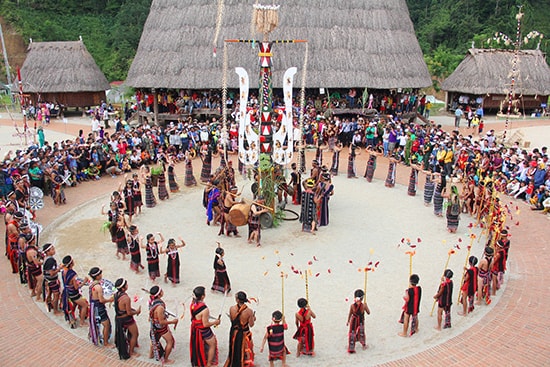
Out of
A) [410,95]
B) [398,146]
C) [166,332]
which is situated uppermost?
[410,95]

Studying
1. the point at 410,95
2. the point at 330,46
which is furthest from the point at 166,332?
the point at 410,95

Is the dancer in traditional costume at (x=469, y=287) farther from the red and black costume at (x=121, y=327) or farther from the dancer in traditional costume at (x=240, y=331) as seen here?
the red and black costume at (x=121, y=327)

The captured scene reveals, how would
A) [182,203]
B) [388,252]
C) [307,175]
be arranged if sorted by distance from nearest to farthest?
1. [388,252]
2. [182,203]
3. [307,175]

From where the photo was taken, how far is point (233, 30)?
27250 mm

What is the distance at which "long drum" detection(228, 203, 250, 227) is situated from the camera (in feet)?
40.5

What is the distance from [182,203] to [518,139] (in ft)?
59.8

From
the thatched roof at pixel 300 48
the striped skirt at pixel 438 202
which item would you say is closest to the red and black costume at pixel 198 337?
the striped skirt at pixel 438 202

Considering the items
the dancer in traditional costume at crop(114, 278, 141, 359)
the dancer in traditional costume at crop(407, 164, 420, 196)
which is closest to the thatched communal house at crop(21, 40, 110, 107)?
the dancer in traditional costume at crop(407, 164, 420, 196)

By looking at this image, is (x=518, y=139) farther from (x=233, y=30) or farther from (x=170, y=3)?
(x=170, y=3)

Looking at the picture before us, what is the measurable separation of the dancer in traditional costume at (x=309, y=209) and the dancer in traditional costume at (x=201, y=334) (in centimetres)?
598

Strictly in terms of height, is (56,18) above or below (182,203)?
above

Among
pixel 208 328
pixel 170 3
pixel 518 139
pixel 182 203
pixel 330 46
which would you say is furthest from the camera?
pixel 170 3

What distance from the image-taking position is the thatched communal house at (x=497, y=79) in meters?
33.5

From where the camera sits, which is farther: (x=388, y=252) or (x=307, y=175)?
(x=307, y=175)
